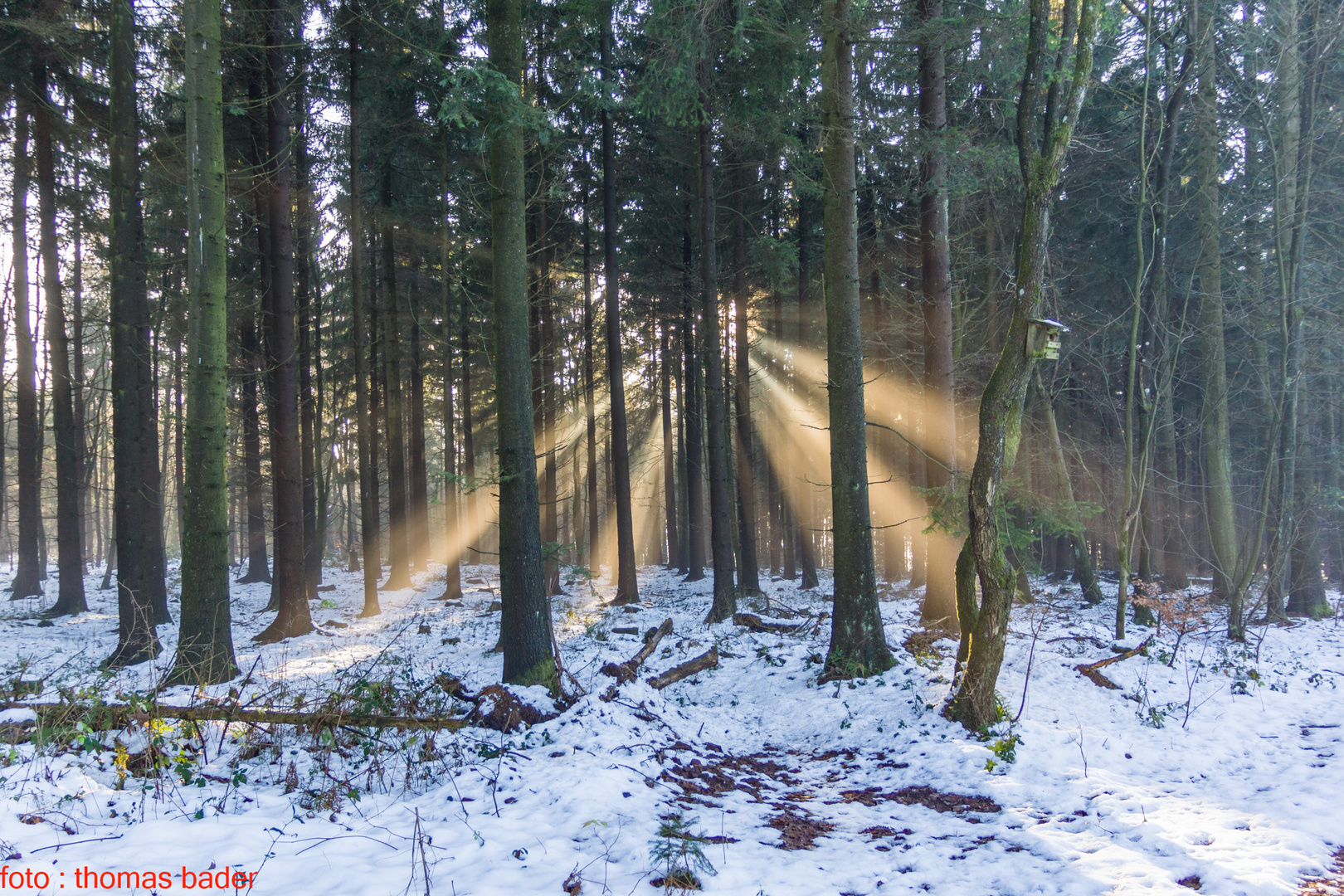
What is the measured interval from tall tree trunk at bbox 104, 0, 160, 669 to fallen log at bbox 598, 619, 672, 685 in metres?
5.82

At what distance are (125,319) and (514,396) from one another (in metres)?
6.74

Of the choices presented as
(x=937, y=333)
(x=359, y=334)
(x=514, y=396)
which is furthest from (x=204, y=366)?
(x=937, y=333)

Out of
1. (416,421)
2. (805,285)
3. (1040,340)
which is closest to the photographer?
(1040,340)

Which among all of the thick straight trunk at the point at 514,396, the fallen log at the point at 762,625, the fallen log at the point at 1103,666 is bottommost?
the fallen log at the point at 762,625

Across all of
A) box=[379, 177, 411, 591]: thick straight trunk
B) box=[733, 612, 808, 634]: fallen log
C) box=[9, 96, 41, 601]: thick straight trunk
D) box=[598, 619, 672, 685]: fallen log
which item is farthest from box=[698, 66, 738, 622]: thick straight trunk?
box=[9, 96, 41, 601]: thick straight trunk

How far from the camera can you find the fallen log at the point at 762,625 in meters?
11.2

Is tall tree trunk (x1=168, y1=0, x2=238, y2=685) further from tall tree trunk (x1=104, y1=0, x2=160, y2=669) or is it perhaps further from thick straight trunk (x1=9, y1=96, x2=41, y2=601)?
thick straight trunk (x1=9, y1=96, x2=41, y2=601)

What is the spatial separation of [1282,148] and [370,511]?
21191mm

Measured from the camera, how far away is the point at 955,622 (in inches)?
376

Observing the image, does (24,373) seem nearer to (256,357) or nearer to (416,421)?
(256,357)

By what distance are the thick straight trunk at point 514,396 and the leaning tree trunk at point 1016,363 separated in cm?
453

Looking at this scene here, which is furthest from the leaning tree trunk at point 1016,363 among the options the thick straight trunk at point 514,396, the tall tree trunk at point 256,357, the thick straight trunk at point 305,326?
the thick straight trunk at point 305,326

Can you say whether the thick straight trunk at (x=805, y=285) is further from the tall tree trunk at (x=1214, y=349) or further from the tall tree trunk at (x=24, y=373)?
the tall tree trunk at (x=24, y=373)

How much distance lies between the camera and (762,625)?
1163cm
